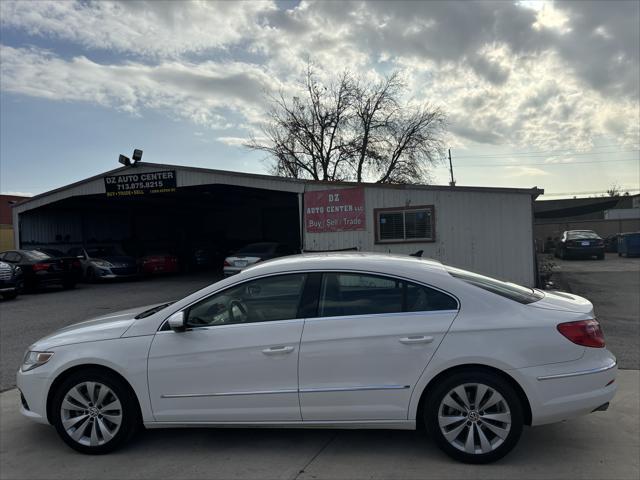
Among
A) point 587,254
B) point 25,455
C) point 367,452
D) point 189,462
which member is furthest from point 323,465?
point 587,254

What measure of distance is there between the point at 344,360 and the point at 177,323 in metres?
1.32

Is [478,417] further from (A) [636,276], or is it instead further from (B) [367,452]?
(A) [636,276]

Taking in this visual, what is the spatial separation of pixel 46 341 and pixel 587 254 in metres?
26.9

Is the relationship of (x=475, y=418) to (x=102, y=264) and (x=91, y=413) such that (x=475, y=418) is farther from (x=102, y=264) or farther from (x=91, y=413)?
(x=102, y=264)

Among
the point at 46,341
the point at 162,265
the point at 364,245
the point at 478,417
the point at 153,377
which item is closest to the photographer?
the point at 478,417

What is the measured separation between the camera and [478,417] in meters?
3.68

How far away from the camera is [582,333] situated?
3.72m

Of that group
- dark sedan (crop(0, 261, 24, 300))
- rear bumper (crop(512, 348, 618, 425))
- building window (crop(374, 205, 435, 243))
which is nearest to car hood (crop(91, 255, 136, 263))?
dark sedan (crop(0, 261, 24, 300))

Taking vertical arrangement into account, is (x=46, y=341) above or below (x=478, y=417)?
above

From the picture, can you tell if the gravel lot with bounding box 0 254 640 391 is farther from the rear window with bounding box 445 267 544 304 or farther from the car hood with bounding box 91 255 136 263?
the rear window with bounding box 445 267 544 304

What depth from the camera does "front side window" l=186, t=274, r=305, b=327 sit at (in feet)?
13.1

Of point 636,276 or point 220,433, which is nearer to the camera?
point 220,433

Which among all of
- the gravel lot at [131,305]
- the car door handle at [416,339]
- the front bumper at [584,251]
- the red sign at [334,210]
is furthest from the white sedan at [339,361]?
the front bumper at [584,251]

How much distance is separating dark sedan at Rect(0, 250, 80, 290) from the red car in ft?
17.4
